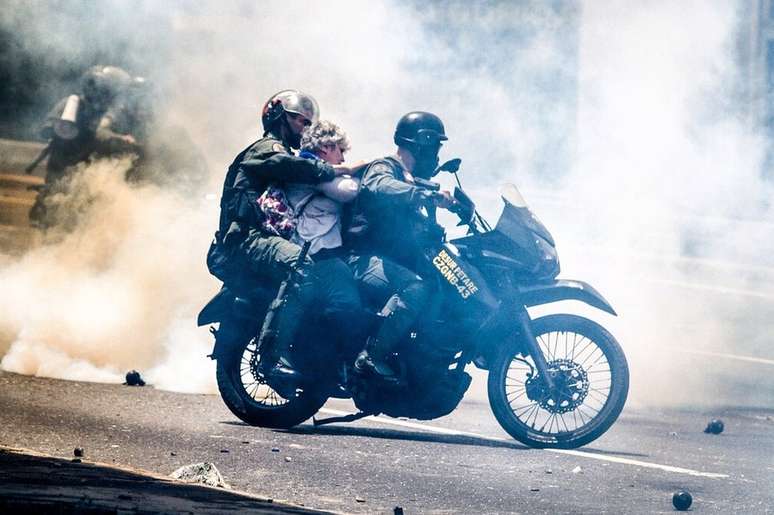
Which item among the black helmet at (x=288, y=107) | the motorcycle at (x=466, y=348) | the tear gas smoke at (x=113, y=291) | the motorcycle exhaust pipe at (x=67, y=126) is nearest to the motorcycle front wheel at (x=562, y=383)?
the motorcycle at (x=466, y=348)

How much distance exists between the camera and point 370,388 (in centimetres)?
834

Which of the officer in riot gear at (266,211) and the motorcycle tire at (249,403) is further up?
the officer in riot gear at (266,211)

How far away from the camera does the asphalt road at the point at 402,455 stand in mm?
7309

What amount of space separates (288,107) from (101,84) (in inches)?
286

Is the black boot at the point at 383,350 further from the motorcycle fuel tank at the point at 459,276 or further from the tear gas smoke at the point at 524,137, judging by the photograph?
the tear gas smoke at the point at 524,137

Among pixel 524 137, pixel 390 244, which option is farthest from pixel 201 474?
pixel 524 137

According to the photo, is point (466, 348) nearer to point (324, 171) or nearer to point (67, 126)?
point (324, 171)

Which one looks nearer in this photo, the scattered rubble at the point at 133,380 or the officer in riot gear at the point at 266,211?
the officer in riot gear at the point at 266,211

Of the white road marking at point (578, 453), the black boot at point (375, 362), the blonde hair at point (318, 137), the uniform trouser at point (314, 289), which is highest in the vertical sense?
the blonde hair at point (318, 137)

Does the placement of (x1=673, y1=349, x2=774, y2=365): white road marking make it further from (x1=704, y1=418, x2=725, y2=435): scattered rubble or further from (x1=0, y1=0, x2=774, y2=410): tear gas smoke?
(x1=704, y1=418, x2=725, y2=435): scattered rubble

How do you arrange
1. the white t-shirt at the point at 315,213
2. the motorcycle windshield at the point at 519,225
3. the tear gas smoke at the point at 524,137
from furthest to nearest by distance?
the tear gas smoke at the point at 524,137
the motorcycle windshield at the point at 519,225
the white t-shirt at the point at 315,213

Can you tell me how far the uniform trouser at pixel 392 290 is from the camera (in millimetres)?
8297

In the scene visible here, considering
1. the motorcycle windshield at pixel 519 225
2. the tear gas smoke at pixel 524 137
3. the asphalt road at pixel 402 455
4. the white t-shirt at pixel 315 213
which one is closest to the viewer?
the asphalt road at pixel 402 455

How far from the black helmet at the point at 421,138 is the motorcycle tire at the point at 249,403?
124cm
